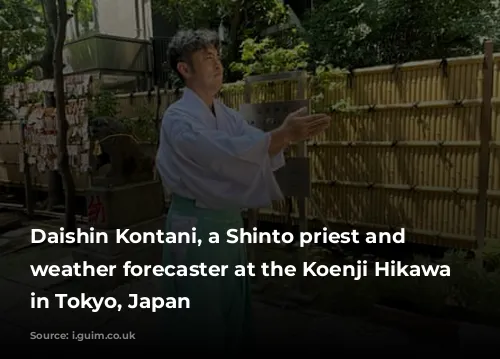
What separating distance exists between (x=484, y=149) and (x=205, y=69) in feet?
9.88

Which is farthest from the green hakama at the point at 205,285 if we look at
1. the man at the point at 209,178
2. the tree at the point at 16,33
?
the tree at the point at 16,33

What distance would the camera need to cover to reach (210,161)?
1.62 meters

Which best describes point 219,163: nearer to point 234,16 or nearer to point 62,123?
point 62,123

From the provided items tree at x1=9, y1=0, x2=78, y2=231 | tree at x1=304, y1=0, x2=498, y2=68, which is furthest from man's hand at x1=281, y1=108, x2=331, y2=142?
tree at x1=304, y1=0, x2=498, y2=68

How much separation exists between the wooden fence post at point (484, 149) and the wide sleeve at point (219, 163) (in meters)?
2.85

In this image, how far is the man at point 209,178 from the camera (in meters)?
1.64

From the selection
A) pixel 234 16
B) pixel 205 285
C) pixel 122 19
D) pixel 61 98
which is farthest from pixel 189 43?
pixel 122 19

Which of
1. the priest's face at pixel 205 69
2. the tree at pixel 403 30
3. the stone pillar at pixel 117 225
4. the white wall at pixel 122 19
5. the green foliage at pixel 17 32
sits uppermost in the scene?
the white wall at pixel 122 19

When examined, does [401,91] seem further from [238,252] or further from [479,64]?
[238,252]

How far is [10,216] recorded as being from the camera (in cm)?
748

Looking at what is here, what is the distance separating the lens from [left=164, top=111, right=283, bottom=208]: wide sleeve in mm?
1612

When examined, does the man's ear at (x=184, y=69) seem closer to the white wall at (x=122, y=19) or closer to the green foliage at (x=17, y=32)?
the green foliage at (x=17, y=32)

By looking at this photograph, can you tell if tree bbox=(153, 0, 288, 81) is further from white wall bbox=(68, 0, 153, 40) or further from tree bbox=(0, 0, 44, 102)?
tree bbox=(0, 0, 44, 102)

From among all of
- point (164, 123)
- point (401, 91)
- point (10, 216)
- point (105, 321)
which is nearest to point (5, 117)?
point (10, 216)
